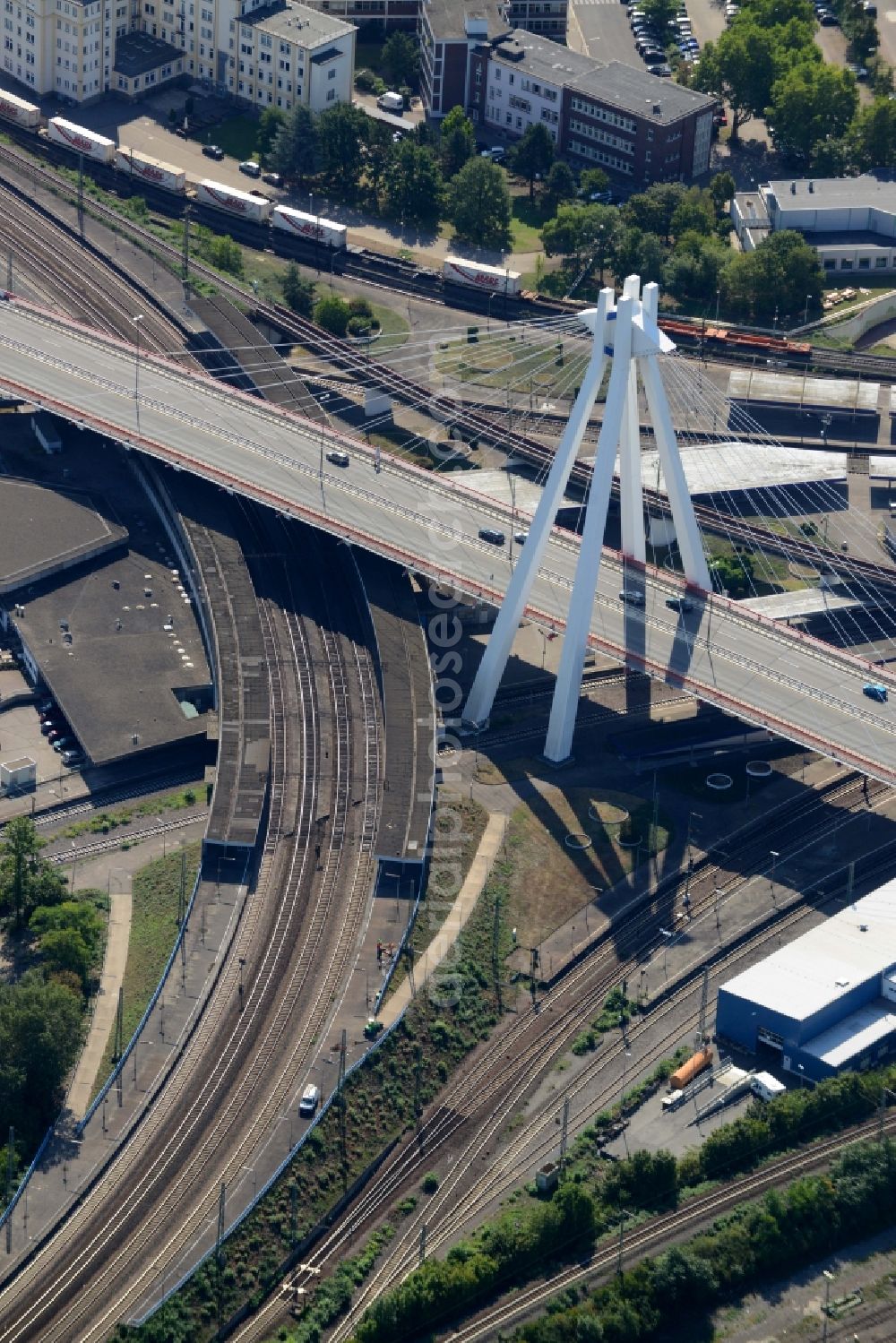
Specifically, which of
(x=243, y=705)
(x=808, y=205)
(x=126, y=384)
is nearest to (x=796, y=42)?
(x=808, y=205)

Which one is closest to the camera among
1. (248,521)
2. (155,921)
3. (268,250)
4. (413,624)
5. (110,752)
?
(155,921)

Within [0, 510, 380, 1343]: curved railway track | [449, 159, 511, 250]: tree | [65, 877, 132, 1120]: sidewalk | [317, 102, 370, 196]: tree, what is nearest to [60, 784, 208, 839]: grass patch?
[0, 510, 380, 1343]: curved railway track

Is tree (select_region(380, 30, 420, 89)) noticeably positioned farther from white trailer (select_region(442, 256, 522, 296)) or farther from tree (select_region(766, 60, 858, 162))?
white trailer (select_region(442, 256, 522, 296))

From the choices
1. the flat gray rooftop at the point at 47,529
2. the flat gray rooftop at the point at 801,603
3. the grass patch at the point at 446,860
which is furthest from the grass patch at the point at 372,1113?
the flat gray rooftop at the point at 47,529

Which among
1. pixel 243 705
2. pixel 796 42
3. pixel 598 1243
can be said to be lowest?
pixel 598 1243

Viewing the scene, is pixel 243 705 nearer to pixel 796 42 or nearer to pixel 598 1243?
pixel 598 1243

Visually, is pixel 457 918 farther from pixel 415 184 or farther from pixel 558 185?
pixel 558 185
